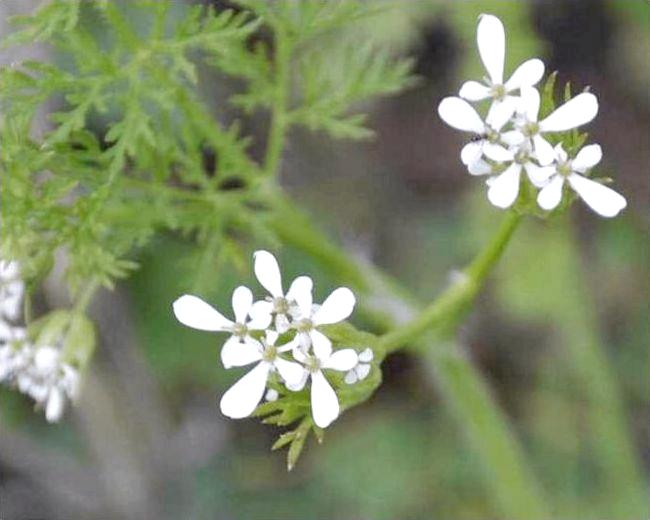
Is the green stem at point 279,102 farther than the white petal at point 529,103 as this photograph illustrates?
Yes

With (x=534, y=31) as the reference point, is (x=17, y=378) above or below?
below

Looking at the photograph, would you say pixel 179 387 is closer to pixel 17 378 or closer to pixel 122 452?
pixel 122 452

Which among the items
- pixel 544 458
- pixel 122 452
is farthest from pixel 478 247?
pixel 122 452

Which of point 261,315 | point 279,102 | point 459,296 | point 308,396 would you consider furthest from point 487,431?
point 261,315

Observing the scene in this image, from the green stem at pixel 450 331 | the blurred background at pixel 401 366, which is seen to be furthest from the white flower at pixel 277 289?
the blurred background at pixel 401 366

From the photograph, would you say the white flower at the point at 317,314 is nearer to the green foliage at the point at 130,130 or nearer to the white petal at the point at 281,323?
the white petal at the point at 281,323
